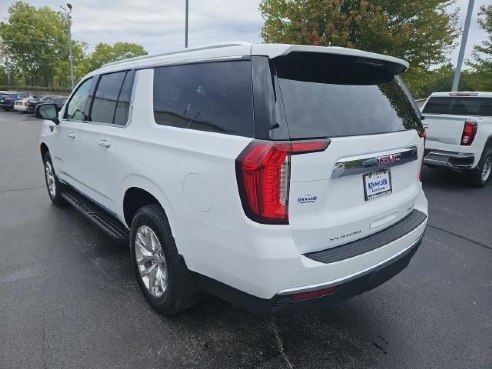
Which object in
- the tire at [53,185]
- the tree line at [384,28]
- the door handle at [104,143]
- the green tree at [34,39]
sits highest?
the green tree at [34,39]

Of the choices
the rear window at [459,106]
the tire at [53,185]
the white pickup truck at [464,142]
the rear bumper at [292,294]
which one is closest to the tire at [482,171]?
the white pickup truck at [464,142]

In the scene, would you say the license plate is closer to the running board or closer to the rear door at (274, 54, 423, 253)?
the rear door at (274, 54, 423, 253)

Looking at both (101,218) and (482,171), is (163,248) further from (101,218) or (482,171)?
(482,171)

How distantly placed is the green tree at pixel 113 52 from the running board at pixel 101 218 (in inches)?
3247

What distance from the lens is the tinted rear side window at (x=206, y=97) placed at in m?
2.09

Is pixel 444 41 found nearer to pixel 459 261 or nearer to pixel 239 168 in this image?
pixel 459 261

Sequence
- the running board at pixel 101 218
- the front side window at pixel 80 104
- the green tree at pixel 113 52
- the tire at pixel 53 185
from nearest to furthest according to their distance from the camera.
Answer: the running board at pixel 101 218 < the front side window at pixel 80 104 < the tire at pixel 53 185 < the green tree at pixel 113 52

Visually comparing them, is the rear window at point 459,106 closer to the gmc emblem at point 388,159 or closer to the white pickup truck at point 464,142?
the white pickup truck at point 464,142

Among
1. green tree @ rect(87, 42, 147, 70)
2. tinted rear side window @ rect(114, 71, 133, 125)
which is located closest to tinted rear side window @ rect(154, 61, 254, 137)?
tinted rear side window @ rect(114, 71, 133, 125)

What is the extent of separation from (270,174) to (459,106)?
7.51 m

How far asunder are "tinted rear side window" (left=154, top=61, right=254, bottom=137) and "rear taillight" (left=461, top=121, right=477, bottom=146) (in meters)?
5.95

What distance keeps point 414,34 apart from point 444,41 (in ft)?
5.19

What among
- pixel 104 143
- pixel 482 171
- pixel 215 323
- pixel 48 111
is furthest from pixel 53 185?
pixel 482 171

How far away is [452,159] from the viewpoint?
22.4 ft
